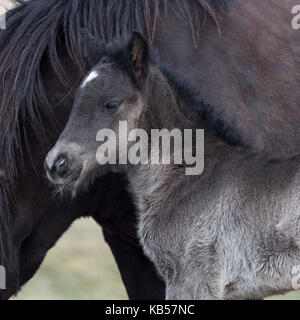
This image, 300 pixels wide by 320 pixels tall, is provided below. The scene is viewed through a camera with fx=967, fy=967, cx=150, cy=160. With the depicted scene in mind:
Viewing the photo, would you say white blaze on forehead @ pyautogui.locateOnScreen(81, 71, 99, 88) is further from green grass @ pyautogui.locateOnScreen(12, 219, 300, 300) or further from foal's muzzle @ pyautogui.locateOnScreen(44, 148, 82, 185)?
green grass @ pyautogui.locateOnScreen(12, 219, 300, 300)

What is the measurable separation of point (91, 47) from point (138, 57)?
0.29 metres

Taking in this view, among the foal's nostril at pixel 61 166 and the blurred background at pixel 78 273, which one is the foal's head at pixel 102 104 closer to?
the foal's nostril at pixel 61 166

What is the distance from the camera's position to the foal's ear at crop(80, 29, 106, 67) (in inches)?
217

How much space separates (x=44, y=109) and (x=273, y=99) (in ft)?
4.43

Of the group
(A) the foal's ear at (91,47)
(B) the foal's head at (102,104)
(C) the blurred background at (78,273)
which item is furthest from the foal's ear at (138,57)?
(C) the blurred background at (78,273)

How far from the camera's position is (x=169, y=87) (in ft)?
18.4

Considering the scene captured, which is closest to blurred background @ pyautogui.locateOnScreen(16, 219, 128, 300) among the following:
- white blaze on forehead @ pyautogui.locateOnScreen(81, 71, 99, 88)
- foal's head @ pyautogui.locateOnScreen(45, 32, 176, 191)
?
foal's head @ pyautogui.locateOnScreen(45, 32, 176, 191)

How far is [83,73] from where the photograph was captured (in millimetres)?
5664

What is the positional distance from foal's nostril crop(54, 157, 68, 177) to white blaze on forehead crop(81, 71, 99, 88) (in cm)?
44

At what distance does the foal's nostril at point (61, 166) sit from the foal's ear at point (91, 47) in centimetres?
68

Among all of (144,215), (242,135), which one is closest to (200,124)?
(242,135)

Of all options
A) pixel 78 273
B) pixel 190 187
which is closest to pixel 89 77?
pixel 190 187

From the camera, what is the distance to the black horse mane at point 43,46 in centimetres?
564

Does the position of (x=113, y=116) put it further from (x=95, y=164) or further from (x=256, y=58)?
(x=256, y=58)
